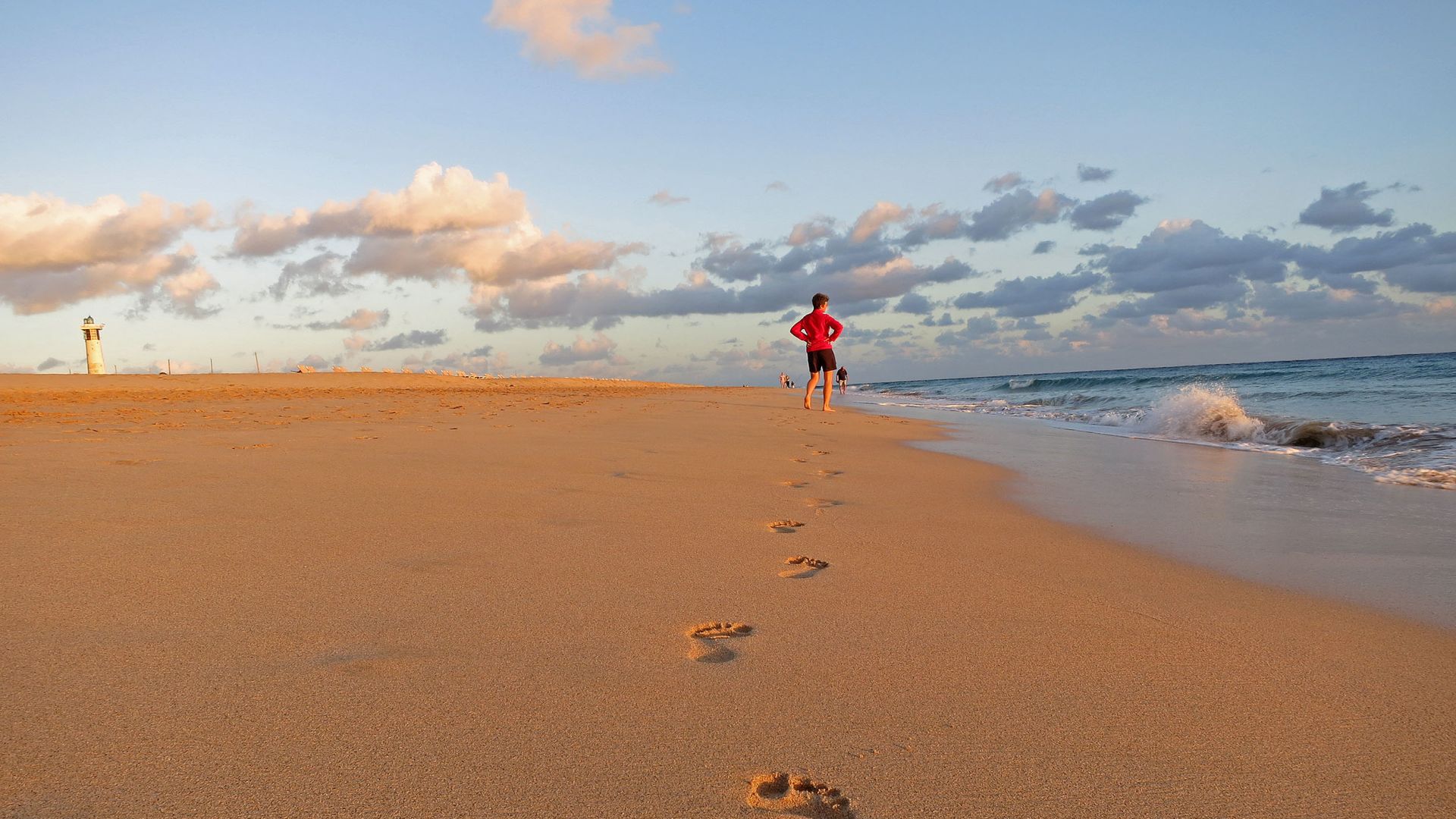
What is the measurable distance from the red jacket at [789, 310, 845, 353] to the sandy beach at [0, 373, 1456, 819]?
333 inches

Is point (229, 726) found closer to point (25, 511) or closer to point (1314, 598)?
point (25, 511)

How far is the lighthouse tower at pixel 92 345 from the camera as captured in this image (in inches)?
1599

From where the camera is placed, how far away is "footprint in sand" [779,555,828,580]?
2.90 m

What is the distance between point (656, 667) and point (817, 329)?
10726 mm

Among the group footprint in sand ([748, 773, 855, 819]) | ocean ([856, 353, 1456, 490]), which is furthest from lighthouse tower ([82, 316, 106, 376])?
footprint in sand ([748, 773, 855, 819])

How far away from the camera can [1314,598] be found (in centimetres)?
271

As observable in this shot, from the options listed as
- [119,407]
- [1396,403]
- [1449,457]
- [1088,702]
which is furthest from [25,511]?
[1396,403]

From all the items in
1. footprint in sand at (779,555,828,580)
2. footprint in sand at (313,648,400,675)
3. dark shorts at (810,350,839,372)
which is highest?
dark shorts at (810,350,839,372)

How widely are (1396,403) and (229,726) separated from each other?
63.0ft

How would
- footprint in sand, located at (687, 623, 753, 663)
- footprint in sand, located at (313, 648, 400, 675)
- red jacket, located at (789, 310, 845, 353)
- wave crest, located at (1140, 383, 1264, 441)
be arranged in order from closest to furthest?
footprint in sand, located at (313, 648, 400, 675) < footprint in sand, located at (687, 623, 753, 663) < wave crest, located at (1140, 383, 1264, 441) < red jacket, located at (789, 310, 845, 353)

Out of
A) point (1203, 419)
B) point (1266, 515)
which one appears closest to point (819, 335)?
point (1203, 419)

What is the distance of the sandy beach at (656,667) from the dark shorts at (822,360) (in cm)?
847

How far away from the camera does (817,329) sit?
12.4 metres

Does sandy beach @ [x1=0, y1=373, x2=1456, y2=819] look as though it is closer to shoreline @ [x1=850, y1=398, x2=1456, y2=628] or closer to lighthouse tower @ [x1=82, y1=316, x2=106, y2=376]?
shoreline @ [x1=850, y1=398, x2=1456, y2=628]
